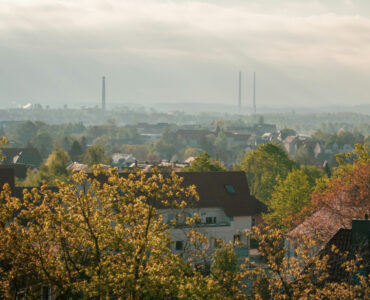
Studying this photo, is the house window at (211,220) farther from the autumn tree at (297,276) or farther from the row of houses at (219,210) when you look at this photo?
the autumn tree at (297,276)

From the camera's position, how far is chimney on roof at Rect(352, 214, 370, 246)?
87.1 ft

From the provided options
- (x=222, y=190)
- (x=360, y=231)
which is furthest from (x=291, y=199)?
(x=360, y=231)

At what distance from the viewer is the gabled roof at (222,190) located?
170 ft

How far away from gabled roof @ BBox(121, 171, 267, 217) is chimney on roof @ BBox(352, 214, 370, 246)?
79.6ft

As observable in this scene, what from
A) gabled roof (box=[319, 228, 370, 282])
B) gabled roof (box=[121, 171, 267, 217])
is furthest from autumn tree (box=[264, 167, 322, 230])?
gabled roof (box=[319, 228, 370, 282])

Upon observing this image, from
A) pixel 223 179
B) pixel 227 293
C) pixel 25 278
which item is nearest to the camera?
pixel 25 278

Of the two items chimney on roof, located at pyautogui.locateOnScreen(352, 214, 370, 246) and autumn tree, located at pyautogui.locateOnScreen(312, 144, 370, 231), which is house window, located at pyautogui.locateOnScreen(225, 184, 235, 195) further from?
chimney on roof, located at pyautogui.locateOnScreen(352, 214, 370, 246)

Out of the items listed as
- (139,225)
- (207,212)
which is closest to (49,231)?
(139,225)

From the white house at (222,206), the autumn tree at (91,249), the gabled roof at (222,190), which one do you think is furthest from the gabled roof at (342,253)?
the gabled roof at (222,190)

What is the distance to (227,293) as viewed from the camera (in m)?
21.1

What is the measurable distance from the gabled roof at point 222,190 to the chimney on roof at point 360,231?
24251 mm

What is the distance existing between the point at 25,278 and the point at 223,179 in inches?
1436

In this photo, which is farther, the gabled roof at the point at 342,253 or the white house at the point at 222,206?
the white house at the point at 222,206

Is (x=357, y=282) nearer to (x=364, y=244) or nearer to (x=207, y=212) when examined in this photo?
(x=364, y=244)
